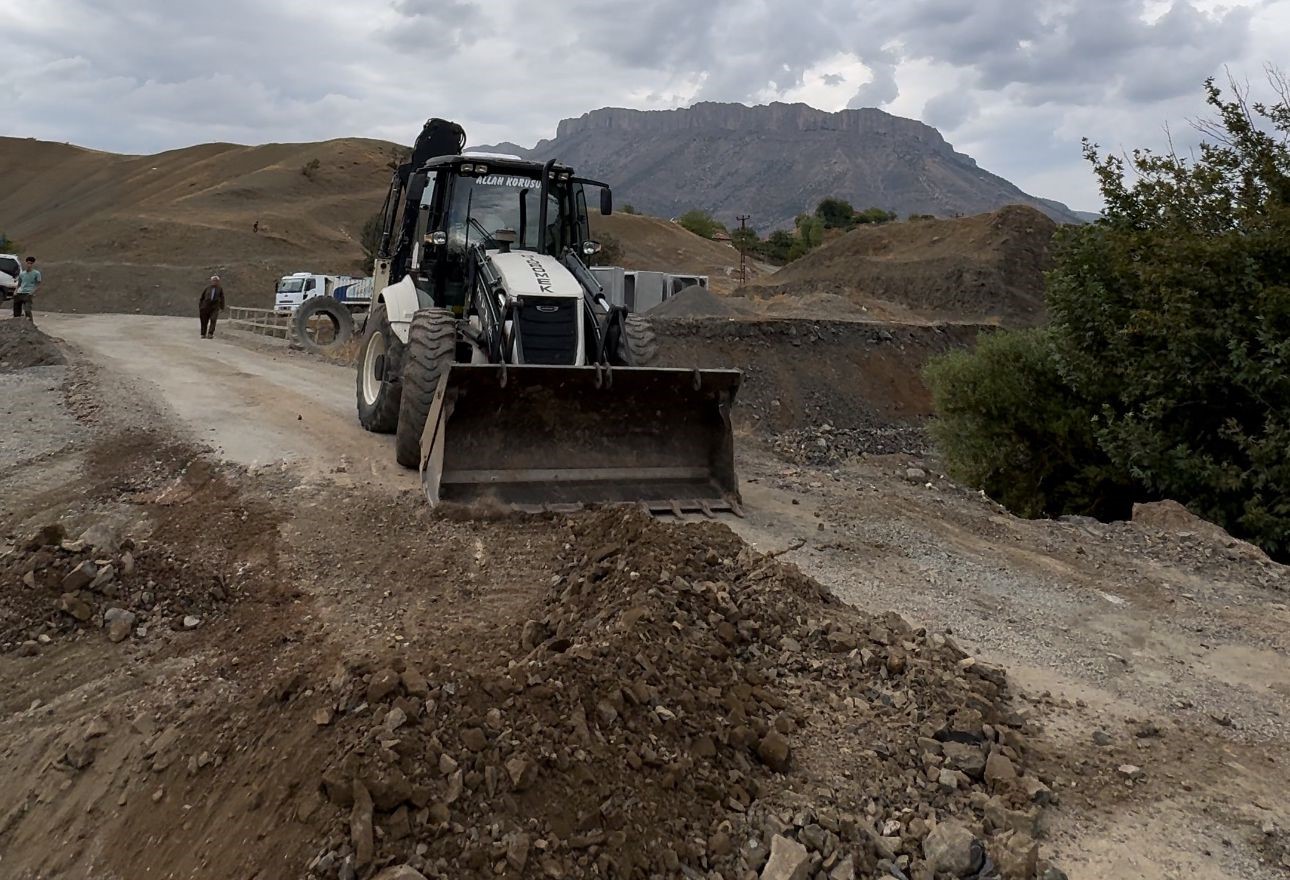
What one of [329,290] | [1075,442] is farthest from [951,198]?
[1075,442]

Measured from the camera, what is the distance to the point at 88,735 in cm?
397

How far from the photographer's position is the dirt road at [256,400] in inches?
331

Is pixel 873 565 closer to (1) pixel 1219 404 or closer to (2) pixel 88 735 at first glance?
(2) pixel 88 735

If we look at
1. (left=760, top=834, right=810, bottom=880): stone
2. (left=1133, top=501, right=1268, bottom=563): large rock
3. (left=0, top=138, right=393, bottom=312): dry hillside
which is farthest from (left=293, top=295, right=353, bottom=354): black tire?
(left=0, top=138, right=393, bottom=312): dry hillside

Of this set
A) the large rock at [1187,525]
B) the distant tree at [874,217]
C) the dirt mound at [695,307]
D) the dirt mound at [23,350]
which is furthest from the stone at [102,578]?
the distant tree at [874,217]

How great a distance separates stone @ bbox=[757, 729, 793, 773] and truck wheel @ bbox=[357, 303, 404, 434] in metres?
6.22

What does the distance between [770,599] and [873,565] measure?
1694 mm

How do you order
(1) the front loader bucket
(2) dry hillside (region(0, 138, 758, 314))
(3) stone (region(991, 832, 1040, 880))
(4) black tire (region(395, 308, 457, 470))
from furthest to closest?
(2) dry hillside (region(0, 138, 758, 314)) < (4) black tire (region(395, 308, 457, 470)) < (1) the front loader bucket < (3) stone (region(991, 832, 1040, 880))

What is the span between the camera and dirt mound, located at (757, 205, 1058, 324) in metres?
35.0

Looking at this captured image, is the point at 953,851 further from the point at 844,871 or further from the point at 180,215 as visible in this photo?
the point at 180,215

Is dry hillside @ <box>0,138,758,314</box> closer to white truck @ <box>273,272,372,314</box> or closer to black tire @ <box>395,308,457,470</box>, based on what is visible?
white truck @ <box>273,272,372,314</box>

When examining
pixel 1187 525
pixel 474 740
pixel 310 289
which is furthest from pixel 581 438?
pixel 310 289

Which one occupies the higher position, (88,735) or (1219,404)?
(1219,404)

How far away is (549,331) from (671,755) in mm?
5066
